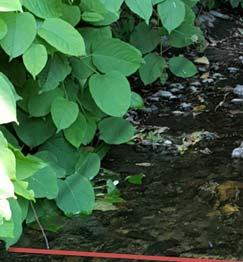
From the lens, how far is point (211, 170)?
3090mm

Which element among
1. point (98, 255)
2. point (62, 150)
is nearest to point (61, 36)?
point (62, 150)

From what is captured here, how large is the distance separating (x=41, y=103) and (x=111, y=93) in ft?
0.90

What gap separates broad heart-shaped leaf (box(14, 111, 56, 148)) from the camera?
8.93ft

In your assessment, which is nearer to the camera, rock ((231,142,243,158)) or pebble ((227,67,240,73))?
rock ((231,142,243,158))

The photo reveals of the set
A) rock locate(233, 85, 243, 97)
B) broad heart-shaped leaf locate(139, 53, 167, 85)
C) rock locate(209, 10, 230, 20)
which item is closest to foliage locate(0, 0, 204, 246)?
broad heart-shaped leaf locate(139, 53, 167, 85)

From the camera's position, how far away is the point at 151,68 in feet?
12.7

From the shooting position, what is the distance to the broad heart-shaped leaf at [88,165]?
2.77m

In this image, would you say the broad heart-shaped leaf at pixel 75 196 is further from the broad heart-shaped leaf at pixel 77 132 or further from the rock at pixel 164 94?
the rock at pixel 164 94

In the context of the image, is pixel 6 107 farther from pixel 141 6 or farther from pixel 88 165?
pixel 88 165

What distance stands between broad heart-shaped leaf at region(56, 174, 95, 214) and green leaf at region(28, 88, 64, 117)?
282 millimetres

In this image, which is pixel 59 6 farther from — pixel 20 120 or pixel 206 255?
pixel 206 255

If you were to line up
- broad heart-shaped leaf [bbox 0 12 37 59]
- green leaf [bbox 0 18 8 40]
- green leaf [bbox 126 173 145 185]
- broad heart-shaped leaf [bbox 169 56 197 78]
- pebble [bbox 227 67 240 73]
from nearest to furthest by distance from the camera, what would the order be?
green leaf [bbox 0 18 8 40]
broad heart-shaped leaf [bbox 0 12 37 59]
green leaf [bbox 126 173 145 185]
broad heart-shaped leaf [bbox 169 56 197 78]
pebble [bbox 227 67 240 73]

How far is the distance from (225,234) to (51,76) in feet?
2.89

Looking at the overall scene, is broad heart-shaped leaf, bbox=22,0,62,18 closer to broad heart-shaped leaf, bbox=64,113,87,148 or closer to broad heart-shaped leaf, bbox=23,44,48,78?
broad heart-shaped leaf, bbox=23,44,48,78
